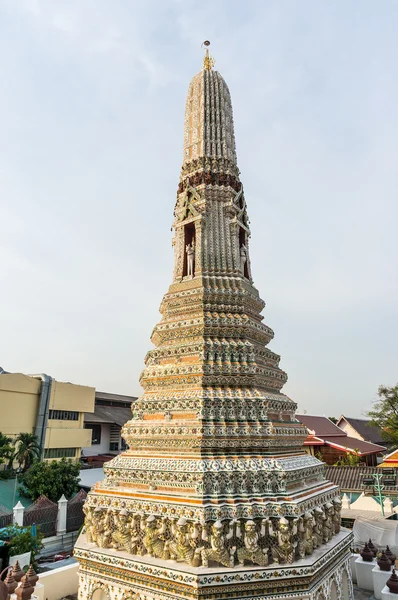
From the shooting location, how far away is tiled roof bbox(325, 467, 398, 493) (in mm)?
21078

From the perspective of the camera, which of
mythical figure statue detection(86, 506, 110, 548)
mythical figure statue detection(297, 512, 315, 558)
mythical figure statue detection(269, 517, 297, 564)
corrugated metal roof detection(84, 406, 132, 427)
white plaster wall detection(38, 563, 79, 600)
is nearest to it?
mythical figure statue detection(269, 517, 297, 564)

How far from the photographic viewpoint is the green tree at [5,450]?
2467 centimetres

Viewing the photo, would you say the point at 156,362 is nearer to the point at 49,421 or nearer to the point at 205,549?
the point at 205,549

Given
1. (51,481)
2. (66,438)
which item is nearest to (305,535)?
(51,481)

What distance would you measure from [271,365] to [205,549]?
166 inches

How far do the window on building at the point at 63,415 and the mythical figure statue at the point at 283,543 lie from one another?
2695 cm

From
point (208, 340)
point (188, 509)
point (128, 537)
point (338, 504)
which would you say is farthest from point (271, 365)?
point (128, 537)

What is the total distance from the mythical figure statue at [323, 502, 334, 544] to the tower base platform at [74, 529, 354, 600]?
0.38 ft

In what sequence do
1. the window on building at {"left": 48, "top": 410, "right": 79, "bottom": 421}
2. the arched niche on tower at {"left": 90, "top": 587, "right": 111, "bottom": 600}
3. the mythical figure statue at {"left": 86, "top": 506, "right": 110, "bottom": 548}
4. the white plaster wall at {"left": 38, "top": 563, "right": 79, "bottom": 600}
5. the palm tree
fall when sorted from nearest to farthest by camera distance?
the arched niche on tower at {"left": 90, "top": 587, "right": 111, "bottom": 600} → the mythical figure statue at {"left": 86, "top": 506, "right": 110, "bottom": 548} → the white plaster wall at {"left": 38, "top": 563, "right": 79, "bottom": 600} → the palm tree → the window on building at {"left": 48, "top": 410, "right": 79, "bottom": 421}

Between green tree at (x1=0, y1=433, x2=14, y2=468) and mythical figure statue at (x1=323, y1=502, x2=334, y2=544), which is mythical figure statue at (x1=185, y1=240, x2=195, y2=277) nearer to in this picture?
mythical figure statue at (x1=323, y1=502, x2=334, y2=544)

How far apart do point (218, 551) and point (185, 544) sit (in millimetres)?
555

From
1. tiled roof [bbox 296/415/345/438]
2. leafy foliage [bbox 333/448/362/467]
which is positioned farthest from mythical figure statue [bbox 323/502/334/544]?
tiled roof [bbox 296/415/345/438]

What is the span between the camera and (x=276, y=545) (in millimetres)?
6605

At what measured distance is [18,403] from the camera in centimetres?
2862
